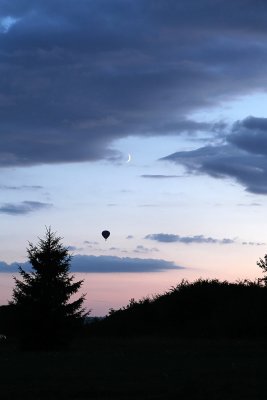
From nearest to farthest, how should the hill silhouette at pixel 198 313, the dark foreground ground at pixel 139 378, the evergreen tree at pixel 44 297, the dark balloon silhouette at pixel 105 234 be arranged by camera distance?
the dark foreground ground at pixel 139 378 < the evergreen tree at pixel 44 297 < the hill silhouette at pixel 198 313 < the dark balloon silhouette at pixel 105 234

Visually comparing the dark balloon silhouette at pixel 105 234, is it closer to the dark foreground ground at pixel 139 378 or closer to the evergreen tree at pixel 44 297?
the evergreen tree at pixel 44 297

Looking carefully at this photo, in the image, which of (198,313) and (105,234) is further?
(105,234)

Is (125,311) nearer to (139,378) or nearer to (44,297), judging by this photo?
(44,297)

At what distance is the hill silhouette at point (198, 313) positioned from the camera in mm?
53938

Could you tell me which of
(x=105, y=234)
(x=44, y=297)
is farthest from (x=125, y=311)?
(x=44, y=297)

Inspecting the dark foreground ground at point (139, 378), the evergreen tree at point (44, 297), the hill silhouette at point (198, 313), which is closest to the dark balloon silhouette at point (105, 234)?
the hill silhouette at point (198, 313)

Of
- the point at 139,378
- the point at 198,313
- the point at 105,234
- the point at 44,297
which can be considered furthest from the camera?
the point at 105,234

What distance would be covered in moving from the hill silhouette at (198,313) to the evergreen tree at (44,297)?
13.4m

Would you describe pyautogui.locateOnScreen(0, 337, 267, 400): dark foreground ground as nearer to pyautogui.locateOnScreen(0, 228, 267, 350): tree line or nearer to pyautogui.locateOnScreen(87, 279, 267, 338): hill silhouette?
pyautogui.locateOnScreen(0, 228, 267, 350): tree line

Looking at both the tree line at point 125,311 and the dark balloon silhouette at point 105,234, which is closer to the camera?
the tree line at point 125,311

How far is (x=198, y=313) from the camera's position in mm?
63250

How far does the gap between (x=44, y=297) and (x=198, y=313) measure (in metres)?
22.5

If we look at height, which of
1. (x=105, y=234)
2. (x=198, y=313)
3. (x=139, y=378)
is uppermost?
(x=105, y=234)

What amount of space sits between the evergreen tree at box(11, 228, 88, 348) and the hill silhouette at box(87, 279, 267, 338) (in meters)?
13.4
